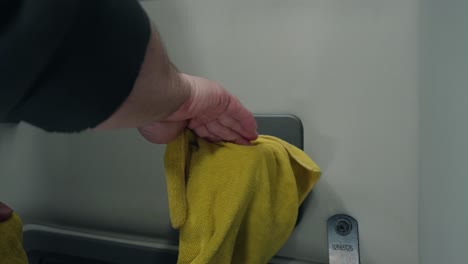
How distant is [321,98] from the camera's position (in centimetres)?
74

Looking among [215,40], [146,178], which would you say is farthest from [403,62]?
[146,178]

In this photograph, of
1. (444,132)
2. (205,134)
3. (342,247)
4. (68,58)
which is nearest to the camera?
(68,58)

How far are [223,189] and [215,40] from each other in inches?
13.6

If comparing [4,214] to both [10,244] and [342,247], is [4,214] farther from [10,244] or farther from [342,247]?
[342,247]

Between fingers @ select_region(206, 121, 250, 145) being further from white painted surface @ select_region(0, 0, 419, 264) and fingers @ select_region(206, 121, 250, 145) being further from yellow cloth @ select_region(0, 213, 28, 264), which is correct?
yellow cloth @ select_region(0, 213, 28, 264)

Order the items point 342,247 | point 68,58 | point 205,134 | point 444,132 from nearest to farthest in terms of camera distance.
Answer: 1. point 68,58
2. point 444,132
3. point 205,134
4. point 342,247

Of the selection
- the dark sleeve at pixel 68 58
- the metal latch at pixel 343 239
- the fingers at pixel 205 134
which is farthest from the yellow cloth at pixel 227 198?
the dark sleeve at pixel 68 58

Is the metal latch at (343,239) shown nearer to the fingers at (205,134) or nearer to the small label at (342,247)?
the small label at (342,247)

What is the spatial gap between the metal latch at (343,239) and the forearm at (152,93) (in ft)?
1.23

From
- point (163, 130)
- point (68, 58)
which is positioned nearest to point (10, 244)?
point (163, 130)

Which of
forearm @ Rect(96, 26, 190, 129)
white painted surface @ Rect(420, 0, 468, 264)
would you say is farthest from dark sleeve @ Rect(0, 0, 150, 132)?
white painted surface @ Rect(420, 0, 468, 264)

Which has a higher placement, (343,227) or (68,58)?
(68,58)

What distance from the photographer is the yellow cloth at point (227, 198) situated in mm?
568

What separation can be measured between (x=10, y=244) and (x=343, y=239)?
1.71 feet
